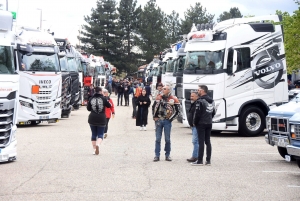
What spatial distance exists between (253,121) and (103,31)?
258 ft

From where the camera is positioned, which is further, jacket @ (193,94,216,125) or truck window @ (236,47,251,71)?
truck window @ (236,47,251,71)

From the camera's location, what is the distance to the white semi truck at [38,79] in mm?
24625

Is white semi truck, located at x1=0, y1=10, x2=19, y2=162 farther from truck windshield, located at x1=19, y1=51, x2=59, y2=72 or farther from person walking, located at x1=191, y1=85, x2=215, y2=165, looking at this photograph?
truck windshield, located at x1=19, y1=51, x2=59, y2=72

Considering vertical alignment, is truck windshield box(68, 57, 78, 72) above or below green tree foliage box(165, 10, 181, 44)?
below

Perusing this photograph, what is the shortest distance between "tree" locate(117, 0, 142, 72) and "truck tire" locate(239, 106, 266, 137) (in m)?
80.0

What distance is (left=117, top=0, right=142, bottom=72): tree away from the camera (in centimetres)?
10206

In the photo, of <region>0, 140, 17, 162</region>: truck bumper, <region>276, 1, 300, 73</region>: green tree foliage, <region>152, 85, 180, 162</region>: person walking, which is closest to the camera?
<region>0, 140, 17, 162</region>: truck bumper

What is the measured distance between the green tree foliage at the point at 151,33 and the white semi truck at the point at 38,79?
249 feet

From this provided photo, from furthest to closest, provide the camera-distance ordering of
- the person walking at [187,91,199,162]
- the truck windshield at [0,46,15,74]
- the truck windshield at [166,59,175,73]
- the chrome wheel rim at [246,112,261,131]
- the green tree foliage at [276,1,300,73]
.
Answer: the green tree foliage at [276,1,300,73] → the truck windshield at [166,59,175,73] → the chrome wheel rim at [246,112,261,131] → the person walking at [187,91,199,162] → the truck windshield at [0,46,15,74]

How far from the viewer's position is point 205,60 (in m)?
22.2

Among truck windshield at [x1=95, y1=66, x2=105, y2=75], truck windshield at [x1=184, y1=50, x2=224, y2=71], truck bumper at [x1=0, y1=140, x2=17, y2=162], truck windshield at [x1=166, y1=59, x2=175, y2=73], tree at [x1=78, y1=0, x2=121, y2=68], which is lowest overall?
truck bumper at [x1=0, y1=140, x2=17, y2=162]

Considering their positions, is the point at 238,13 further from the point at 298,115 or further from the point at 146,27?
the point at 298,115

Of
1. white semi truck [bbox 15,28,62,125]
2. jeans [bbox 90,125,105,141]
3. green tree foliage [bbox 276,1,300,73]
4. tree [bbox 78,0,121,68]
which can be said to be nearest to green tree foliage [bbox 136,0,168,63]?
tree [bbox 78,0,121,68]

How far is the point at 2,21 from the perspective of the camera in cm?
1429
